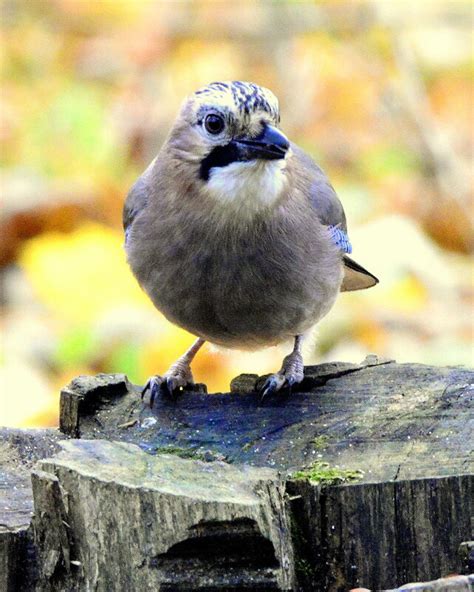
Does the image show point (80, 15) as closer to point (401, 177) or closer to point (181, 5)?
point (181, 5)

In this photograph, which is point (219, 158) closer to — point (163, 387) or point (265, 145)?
point (265, 145)

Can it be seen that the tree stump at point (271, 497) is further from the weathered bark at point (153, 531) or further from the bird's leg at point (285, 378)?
the bird's leg at point (285, 378)

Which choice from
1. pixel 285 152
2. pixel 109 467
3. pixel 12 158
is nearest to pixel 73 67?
pixel 12 158

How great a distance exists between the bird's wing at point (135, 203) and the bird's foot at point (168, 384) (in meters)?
0.55

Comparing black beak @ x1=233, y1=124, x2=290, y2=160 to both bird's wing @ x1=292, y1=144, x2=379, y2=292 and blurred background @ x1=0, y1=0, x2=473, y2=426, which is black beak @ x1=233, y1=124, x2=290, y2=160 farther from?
blurred background @ x1=0, y1=0, x2=473, y2=426

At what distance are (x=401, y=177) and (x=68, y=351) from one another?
3.12 m

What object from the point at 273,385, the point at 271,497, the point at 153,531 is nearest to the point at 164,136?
the point at 273,385

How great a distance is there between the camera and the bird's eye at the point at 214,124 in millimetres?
3811

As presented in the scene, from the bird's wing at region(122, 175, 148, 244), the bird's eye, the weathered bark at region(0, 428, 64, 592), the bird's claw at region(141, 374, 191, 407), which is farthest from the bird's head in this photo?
the weathered bark at region(0, 428, 64, 592)

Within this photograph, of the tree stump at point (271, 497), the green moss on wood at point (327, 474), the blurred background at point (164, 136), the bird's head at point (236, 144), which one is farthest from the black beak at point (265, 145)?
the blurred background at point (164, 136)

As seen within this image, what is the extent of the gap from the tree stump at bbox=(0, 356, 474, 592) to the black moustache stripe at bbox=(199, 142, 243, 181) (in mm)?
766

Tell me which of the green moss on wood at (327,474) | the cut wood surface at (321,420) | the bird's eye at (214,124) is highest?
the bird's eye at (214,124)

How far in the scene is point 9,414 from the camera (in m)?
5.46

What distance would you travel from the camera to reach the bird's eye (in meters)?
3.81
